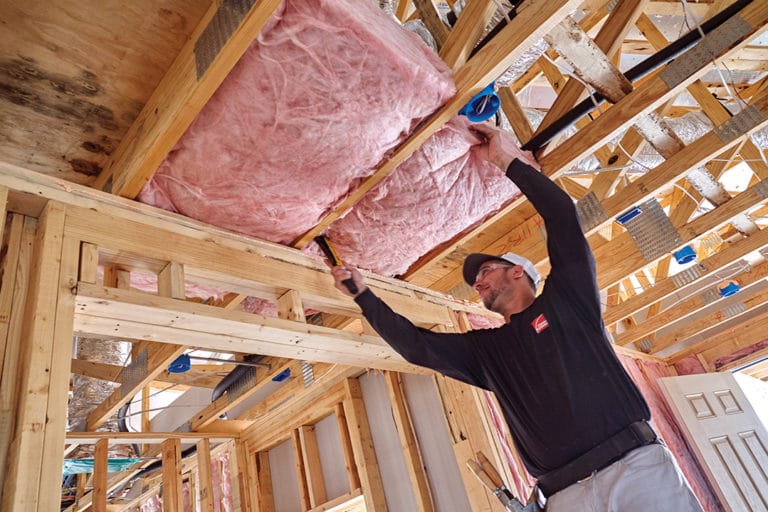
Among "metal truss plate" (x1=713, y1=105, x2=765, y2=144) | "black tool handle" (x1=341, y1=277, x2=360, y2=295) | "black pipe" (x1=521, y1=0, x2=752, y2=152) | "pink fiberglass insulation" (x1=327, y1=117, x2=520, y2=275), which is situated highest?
"black pipe" (x1=521, y1=0, x2=752, y2=152)

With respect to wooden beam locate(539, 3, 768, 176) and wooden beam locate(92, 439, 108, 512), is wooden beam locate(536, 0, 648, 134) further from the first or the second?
wooden beam locate(92, 439, 108, 512)

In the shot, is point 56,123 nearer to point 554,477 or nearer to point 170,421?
point 554,477

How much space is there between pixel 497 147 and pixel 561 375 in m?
0.89

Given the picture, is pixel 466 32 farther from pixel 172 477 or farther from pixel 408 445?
pixel 172 477

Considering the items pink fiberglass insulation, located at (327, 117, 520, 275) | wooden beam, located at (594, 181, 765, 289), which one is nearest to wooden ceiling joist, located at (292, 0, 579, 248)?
pink fiberglass insulation, located at (327, 117, 520, 275)

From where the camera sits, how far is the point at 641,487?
4.31 ft

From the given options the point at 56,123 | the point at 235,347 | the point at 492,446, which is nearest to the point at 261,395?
the point at 492,446

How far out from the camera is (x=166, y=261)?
5.81 feet

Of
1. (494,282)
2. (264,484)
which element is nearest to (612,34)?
(494,282)

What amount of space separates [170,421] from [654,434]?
420cm

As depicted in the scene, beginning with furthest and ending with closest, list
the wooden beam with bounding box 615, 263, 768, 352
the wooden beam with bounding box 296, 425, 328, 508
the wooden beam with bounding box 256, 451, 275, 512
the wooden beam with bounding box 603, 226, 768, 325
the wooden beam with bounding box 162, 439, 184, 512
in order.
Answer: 1. the wooden beam with bounding box 615, 263, 768, 352
2. the wooden beam with bounding box 256, 451, 275, 512
3. the wooden beam with bounding box 296, 425, 328, 508
4. the wooden beam with bounding box 162, 439, 184, 512
5. the wooden beam with bounding box 603, 226, 768, 325

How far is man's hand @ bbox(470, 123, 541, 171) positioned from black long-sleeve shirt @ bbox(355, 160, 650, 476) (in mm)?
149

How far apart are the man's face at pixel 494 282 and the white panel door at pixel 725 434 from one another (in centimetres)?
411

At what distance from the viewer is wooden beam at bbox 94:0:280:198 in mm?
1392
